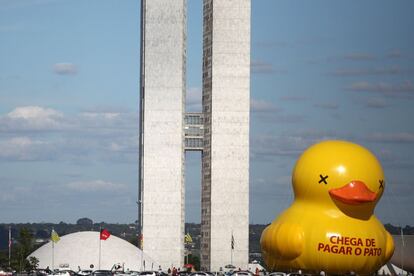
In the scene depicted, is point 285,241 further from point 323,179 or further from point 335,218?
point 323,179

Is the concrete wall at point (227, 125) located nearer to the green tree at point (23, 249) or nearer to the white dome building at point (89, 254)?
the white dome building at point (89, 254)

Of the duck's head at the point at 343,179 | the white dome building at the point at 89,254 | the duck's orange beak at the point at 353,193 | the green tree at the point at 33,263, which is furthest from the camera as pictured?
the white dome building at the point at 89,254

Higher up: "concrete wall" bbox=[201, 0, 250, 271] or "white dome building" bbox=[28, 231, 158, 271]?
"concrete wall" bbox=[201, 0, 250, 271]

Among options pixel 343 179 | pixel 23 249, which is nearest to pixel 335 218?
pixel 343 179

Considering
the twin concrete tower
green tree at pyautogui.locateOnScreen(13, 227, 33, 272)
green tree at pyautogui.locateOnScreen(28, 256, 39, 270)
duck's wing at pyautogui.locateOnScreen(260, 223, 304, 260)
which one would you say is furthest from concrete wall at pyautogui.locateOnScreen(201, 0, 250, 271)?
duck's wing at pyautogui.locateOnScreen(260, 223, 304, 260)

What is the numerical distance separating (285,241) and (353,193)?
4458mm

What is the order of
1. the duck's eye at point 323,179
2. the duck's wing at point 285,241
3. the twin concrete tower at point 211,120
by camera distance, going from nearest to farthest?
the duck's wing at point 285,241, the duck's eye at point 323,179, the twin concrete tower at point 211,120

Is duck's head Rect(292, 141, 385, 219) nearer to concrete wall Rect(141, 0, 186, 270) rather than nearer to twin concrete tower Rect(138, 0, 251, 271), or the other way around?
twin concrete tower Rect(138, 0, 251, 271)

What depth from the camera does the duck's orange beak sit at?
211 ft

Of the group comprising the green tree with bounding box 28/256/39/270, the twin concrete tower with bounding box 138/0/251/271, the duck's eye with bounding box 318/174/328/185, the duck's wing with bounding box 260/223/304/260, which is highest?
the twin concrete tower with bounding box 138/0/251/271

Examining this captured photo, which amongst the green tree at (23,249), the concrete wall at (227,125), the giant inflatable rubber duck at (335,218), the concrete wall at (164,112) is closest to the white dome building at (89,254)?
the green tree at (23,249)

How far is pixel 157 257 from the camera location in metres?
130

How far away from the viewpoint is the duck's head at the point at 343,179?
64562 millimetres

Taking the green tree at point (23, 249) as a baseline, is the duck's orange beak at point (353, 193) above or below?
above
